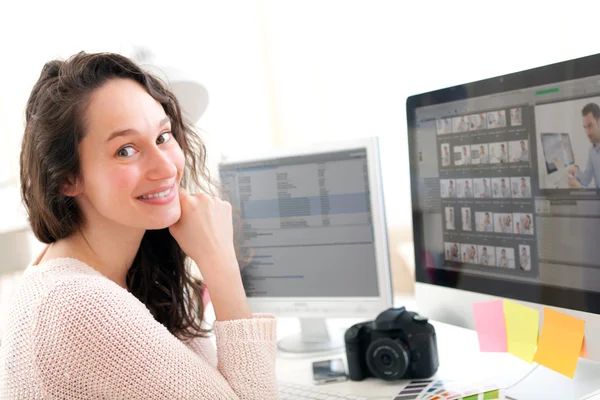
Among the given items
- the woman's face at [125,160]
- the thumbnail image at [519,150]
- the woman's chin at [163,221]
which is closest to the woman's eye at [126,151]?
the woman's face at [125,160]

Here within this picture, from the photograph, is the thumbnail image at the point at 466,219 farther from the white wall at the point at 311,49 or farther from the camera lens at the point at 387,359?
the white wall at the point at 311,49

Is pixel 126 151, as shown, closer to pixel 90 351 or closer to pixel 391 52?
pixel 90 351

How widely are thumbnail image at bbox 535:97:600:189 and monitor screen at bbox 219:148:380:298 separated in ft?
1.28

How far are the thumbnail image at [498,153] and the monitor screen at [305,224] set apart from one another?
29cm

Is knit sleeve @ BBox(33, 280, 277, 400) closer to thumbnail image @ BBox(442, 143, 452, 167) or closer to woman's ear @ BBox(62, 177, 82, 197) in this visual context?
woman's ear @ BBox(62, 177, 82, 197)

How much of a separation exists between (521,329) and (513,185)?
0.80 feet

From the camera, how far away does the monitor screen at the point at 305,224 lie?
1.28 meters

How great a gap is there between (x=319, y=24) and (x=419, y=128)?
2152mm

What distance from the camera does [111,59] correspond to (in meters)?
1.04

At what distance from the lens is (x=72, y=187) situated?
3.33 ft

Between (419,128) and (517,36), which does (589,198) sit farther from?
(517,36)

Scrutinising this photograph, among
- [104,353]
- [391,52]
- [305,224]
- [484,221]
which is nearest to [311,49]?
[391,52]

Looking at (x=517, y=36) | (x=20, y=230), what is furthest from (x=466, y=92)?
(x=20, y=230)

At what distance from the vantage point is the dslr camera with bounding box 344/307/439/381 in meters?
1.13
